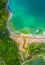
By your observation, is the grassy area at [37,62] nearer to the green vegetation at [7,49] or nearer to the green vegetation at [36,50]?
the green vegetation at [36,50]

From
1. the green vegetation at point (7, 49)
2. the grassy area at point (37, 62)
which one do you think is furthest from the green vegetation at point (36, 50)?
the green vegetation at point (7, 49)

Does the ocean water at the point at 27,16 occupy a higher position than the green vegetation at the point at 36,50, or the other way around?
the ocean water at the point at 27,16

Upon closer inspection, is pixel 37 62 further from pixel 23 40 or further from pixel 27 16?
pixel 27 16

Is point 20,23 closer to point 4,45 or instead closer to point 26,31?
point 26,31

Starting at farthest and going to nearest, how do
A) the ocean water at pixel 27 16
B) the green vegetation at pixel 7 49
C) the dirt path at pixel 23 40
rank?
the ocean water at pixel 27 16 → the dirt path at pixel 23 40 → the green vegetation at pixel 7 49

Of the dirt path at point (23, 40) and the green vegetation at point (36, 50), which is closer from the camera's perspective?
the green vegetation at point (36, 50)

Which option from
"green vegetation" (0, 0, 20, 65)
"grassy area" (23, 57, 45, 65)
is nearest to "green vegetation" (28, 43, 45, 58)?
"grassy area" (23, 57, 45, 65)

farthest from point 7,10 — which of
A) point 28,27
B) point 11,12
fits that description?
point 28,27

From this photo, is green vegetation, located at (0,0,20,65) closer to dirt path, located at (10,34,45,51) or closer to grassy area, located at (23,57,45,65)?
dirt path, located at (10,34,45,51)

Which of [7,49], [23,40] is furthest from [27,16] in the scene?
[7,49]
